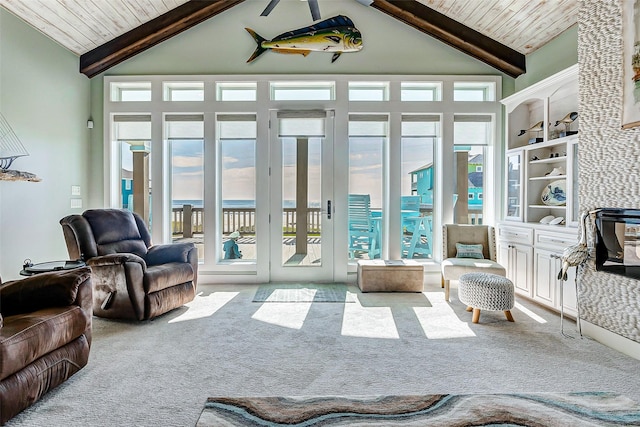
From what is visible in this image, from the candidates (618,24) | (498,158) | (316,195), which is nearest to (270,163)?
(316,195)

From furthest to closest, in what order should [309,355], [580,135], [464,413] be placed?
1. [580,135]
2. [309,355]
3. [464,413]

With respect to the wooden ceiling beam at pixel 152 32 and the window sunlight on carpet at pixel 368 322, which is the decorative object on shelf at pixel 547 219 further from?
the wooden ceiling beam at pixel 152 32

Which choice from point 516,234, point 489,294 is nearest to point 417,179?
point 516,234

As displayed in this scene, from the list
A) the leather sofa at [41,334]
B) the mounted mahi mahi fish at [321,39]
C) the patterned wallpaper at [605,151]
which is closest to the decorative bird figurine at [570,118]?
the patterned wallpaper at [605,151]

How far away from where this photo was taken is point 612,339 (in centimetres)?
277

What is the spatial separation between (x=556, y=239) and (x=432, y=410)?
2561 millimetres

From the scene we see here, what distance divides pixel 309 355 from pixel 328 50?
392 centimetres

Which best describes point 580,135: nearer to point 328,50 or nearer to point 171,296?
point 328,50

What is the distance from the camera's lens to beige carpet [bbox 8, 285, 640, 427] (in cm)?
202

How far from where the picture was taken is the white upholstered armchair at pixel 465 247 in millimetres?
4066

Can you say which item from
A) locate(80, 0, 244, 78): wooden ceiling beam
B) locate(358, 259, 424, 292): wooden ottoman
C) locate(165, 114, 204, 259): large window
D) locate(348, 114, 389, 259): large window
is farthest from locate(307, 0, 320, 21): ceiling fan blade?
locate(358, 259, 424, 292): wooden ottoman

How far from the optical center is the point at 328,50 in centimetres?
475

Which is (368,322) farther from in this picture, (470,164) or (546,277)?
(470,164)

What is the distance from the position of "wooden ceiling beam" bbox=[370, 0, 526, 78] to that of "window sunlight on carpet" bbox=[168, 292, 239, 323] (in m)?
4.16
